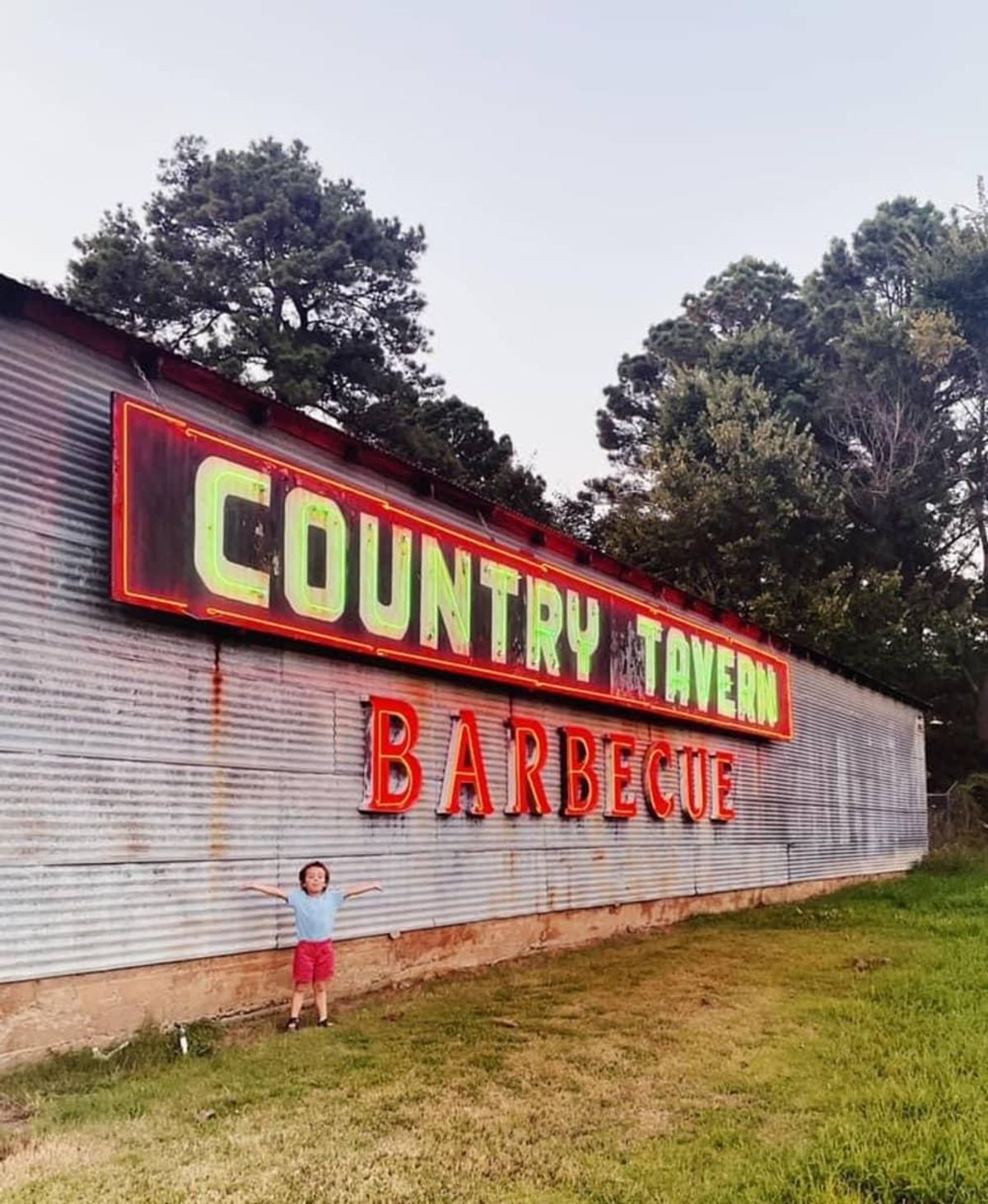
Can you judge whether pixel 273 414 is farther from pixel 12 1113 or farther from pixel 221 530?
pixel 12 1113

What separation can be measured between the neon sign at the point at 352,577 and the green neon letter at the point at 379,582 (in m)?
0.01

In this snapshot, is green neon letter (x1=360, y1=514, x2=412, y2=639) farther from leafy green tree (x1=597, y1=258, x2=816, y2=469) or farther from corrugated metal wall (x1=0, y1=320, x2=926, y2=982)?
leafy green tree (x1=597, y1=258, x2=816, y2=469)

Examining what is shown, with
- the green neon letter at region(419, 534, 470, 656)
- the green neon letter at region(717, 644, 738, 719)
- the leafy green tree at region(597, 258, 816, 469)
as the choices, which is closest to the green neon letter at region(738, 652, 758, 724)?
the green neon letter at region(717, 644, 738, 719)

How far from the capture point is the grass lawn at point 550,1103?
172 inches

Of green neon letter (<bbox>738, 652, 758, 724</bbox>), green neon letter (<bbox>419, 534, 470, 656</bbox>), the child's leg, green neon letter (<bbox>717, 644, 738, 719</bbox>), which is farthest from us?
green neon letter (<bbox>738, 652, 758, 724</bbox>)

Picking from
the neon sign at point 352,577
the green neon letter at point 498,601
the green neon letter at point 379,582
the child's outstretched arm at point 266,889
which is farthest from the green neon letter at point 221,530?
the green neon letter at point 498,601

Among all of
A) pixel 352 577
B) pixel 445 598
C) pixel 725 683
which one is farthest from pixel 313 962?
pixel 725 683

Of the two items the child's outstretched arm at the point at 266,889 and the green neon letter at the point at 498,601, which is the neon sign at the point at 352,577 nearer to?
the green neon letter at the point at 498,601

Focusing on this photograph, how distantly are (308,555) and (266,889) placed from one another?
2410 mm

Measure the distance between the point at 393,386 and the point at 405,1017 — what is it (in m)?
24.9

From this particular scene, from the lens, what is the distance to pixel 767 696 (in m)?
15.4

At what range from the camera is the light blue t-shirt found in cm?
709

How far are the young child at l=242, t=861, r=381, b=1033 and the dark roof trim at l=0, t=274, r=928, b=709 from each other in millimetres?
3325

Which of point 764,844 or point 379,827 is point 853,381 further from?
point 379,827
